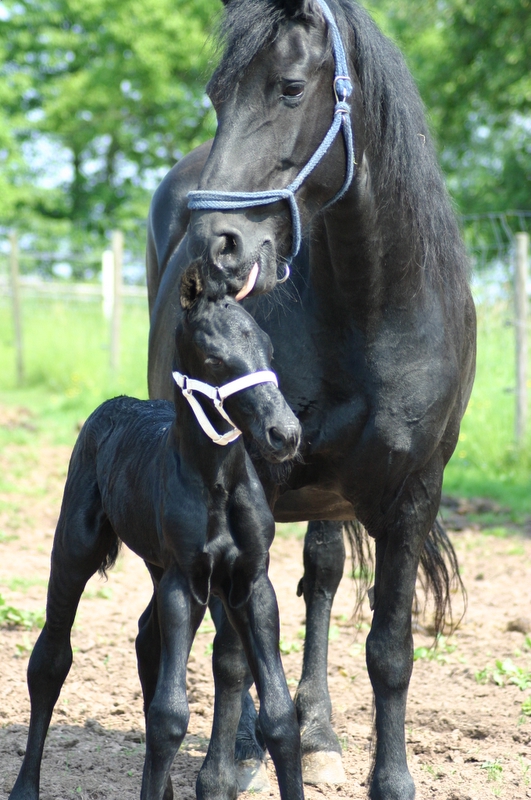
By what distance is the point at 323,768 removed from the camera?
133 inches

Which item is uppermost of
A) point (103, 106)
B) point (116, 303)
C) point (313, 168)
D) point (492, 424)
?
point (103, 106)

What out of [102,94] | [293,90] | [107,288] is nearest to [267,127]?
[293,90]

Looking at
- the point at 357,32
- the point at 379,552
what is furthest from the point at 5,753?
the point at 357,32

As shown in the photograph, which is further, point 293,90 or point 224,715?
point 224,715

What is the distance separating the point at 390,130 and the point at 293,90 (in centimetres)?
45

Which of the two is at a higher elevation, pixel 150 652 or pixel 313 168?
pixel 313 168

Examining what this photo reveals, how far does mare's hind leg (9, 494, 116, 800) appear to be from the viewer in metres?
2.82

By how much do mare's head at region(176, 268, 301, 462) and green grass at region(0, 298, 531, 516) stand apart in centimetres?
487

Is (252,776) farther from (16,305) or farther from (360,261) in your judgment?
(16,305)

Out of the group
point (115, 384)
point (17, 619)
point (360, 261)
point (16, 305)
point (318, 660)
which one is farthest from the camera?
point (16, 305)

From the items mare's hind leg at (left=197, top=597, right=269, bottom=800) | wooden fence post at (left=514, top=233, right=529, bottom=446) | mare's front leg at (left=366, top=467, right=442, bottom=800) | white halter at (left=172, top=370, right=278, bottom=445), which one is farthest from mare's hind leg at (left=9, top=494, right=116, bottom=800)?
Result: wooden fence post at (left=514, top=233, right=529, bottom=446)

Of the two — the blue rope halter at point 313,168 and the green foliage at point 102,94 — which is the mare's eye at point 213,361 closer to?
the blue rope halter at point 313,168

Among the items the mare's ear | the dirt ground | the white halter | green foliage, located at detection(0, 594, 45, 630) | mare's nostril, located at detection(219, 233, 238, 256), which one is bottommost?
the dirt ground

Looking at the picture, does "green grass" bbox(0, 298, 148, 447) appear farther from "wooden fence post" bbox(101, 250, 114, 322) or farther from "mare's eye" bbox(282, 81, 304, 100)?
"mare's eye" bbox(282, 81, 304, 100)
